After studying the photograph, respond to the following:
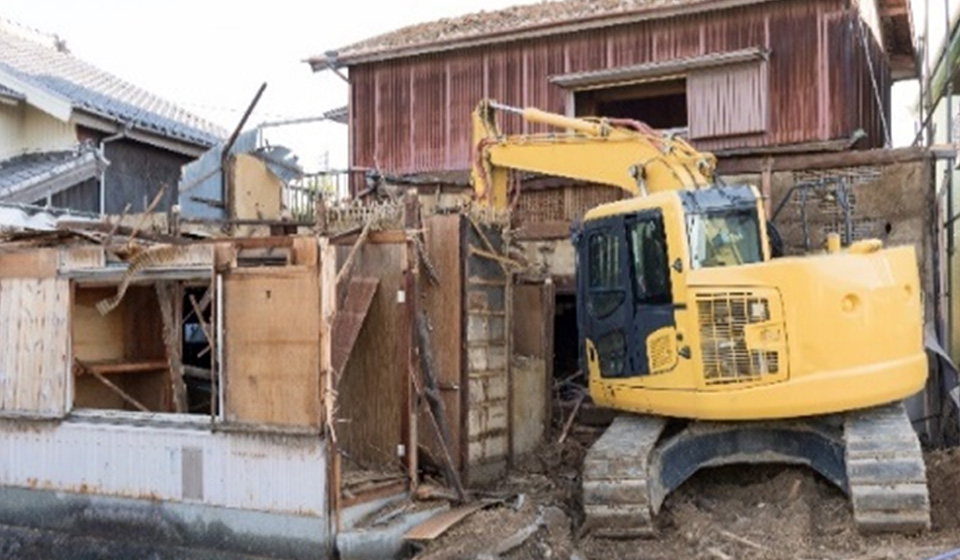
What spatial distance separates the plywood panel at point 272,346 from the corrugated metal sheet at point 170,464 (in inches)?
9.2

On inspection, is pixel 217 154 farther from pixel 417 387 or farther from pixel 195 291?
pixel 417 387

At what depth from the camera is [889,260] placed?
8945 mm

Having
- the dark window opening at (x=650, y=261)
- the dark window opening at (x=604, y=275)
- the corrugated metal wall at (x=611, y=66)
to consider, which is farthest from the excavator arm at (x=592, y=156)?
the corrugated metal wall at (x=611, y=66)

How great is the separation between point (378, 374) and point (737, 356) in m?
3.15

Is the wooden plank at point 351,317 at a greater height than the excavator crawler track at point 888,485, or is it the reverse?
the wooden plank at point 351,317

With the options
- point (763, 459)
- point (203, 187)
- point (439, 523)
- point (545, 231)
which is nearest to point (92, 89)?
point (203, 187)

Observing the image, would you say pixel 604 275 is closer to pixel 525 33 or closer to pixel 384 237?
pixel 384 237

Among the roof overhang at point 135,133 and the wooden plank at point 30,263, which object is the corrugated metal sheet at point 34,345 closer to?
the wooden plank at point 30,263

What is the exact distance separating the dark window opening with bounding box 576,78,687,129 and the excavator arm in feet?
11.9

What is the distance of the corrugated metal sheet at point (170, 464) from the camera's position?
25.7 feet

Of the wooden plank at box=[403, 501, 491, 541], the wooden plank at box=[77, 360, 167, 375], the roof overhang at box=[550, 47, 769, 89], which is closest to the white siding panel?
the roof overhang at box=[550, 47, 769, 89]

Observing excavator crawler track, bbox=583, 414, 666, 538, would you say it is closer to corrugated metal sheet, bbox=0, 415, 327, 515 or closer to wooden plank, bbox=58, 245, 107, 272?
corrugated metal sheet, bbox=0, 415, 327, 515

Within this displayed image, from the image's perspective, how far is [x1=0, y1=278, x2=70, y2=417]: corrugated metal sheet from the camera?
9.23 metres

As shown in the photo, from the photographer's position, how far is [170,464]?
27.8ft
